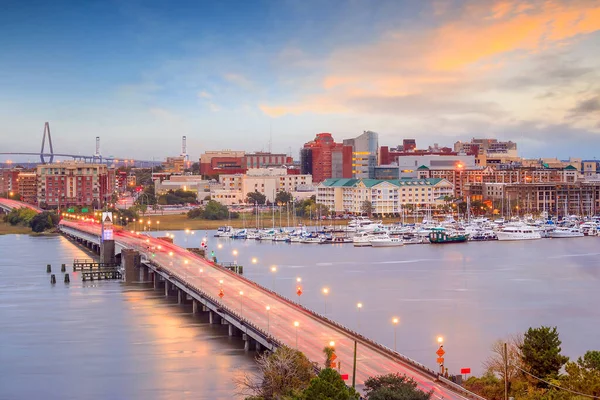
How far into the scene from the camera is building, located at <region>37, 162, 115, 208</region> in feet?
207

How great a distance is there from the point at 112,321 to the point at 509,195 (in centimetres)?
4385

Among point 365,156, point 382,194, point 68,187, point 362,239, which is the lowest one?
point 362,239

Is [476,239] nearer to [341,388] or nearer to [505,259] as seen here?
[505,259]

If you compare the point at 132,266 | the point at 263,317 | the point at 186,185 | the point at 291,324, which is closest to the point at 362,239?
the point at 132,266

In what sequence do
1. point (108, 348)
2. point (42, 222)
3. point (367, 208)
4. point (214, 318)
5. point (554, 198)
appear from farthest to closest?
point (554, 198)
point (367, 208)
point (42, 222)
point (214, 318)
point (108, 348)

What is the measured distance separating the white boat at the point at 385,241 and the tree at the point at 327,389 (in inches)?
1191

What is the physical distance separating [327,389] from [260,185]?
57299 mm

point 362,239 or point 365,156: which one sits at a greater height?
point 365,156

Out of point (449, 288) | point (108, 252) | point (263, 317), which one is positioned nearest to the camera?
point (263, 317)

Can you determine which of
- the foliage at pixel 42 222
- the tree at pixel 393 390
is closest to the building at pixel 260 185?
the foliage at pixel 42 222

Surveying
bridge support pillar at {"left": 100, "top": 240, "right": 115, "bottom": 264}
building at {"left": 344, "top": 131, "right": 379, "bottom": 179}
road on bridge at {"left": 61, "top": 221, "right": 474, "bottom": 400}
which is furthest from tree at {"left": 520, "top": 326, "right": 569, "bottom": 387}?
building at {"left": 344, "top": 131, "right": 379, "bottom": 179}

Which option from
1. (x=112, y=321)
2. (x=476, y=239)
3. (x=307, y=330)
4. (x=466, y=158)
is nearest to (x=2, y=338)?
(x=112, y=321)

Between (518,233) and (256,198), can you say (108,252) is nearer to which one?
(518,233)

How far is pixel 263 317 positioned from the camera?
1691cm
